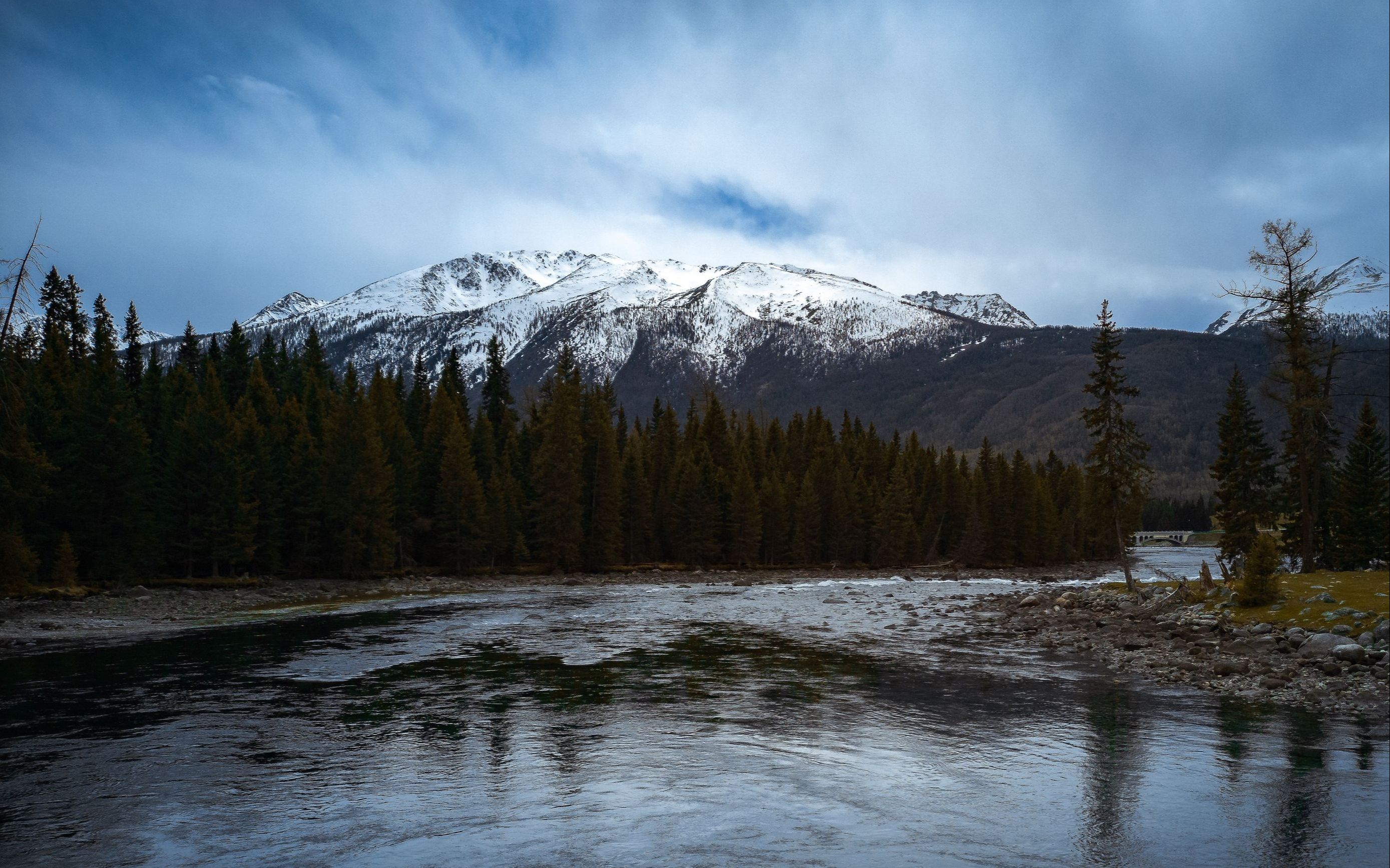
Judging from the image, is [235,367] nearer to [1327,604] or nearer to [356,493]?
[356,493]

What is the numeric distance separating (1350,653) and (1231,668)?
3083 mm

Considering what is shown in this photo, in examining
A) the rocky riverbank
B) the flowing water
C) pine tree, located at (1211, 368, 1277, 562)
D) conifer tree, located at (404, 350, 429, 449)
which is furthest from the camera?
conifer tree, located at (404, 350, 429, 449)

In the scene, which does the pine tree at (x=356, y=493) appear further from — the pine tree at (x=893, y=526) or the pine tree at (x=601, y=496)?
the pine tree at (x=893, y=526)

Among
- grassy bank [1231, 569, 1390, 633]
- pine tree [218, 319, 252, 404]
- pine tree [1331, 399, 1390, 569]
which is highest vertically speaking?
pine tree [218, 319, 252, 404]

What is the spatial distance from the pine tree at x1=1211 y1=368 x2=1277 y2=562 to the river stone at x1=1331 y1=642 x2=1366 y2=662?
39285 millimetres

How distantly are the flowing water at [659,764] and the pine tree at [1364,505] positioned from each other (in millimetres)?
42930

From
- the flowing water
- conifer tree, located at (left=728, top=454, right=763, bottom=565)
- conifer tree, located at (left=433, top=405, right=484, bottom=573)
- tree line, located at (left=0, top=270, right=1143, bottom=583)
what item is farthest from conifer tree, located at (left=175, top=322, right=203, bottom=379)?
the flowing water

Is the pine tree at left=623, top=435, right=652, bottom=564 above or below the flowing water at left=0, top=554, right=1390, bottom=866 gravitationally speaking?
above

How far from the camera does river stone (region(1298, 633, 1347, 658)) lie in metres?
26.6

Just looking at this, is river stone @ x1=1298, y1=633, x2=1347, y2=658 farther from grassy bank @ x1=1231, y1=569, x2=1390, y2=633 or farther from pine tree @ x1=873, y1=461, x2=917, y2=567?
pine tree @ x1=873, y1=461, x2=917, y2=567

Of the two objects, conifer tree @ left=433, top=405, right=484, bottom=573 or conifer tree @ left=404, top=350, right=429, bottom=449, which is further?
conifer tree @ left=404, top=350, right=429, bottom=449

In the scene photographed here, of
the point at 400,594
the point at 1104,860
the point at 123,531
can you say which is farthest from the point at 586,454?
the point at 1104,860

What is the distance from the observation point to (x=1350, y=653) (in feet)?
82.3

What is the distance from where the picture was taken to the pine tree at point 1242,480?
201ft
